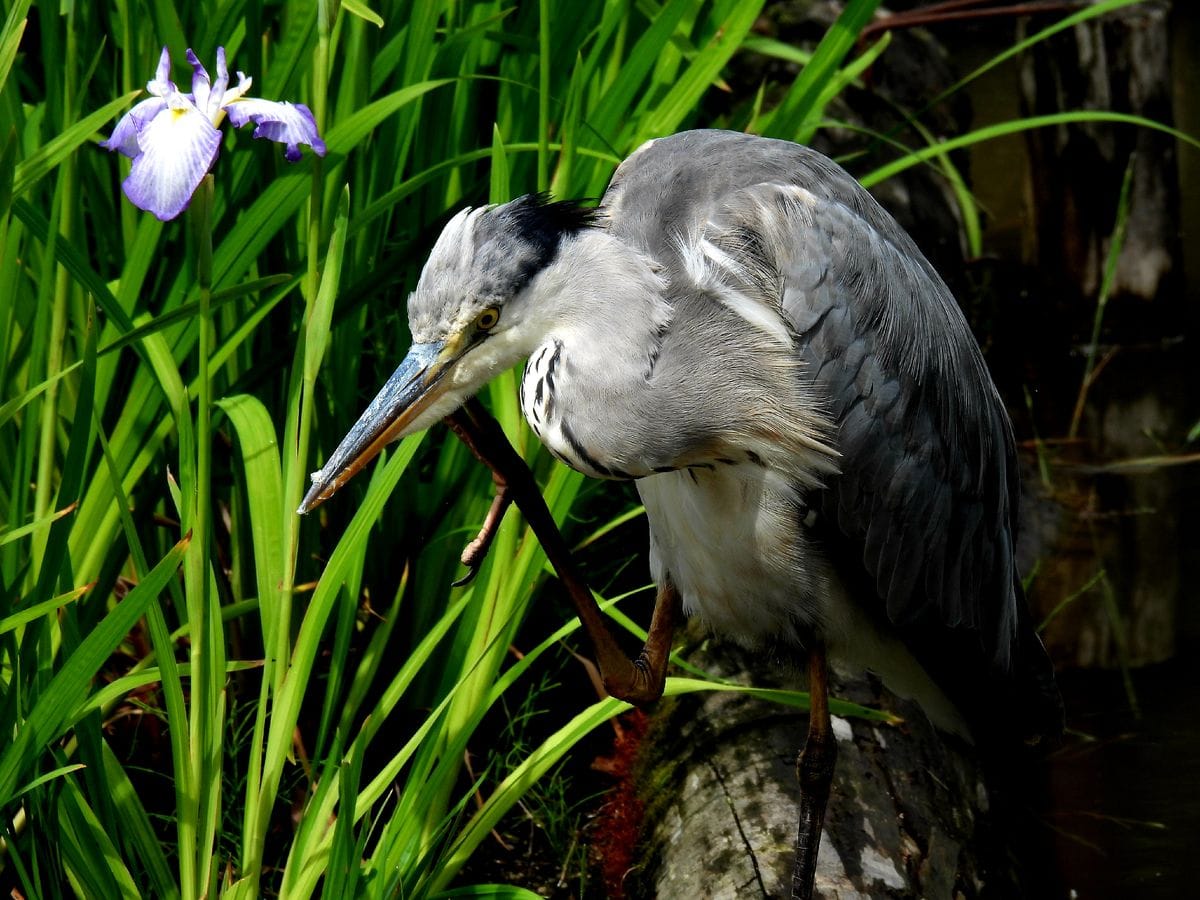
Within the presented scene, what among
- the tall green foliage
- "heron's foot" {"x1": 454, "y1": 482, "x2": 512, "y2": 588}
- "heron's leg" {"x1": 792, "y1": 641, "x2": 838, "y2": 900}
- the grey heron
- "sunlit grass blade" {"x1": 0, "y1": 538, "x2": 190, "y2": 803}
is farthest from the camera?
"heron's leg" {"x1": 792, "y1": 641, "x2": 838, "y2": 900}

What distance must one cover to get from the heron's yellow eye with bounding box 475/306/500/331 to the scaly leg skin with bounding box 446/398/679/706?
12 centimetres

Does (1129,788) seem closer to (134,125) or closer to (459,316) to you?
(459,316)

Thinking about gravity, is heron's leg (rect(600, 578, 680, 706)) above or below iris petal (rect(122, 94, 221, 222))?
below

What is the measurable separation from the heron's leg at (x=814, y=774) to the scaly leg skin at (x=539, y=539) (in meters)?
0.26

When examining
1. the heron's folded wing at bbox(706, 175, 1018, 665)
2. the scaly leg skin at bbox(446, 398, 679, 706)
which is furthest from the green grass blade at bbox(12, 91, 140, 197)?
the heron's folded wing at bbox(706, 175, 1018, 665)

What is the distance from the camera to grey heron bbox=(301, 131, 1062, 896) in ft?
6.29

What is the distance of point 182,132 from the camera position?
1583 mm

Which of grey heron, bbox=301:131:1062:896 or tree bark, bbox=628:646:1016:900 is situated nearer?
grey heron, bbox=301:131:1062:896

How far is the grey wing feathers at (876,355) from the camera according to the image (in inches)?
82.7

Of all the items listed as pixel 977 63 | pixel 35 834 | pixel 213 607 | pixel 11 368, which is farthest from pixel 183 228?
pixel 977 63

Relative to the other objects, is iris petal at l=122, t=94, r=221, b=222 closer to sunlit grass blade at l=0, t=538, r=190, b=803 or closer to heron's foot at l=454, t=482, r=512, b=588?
sunlit grass blade at l=0, t=538, r=190, b=803

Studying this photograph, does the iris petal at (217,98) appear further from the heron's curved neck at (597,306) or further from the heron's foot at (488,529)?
the heron's foot at (488,529)

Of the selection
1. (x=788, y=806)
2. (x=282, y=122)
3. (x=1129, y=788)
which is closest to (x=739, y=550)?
(x=788, y=806)

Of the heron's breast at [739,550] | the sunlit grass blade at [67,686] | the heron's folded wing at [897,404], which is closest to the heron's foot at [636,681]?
the heron's breast at [739,550]
